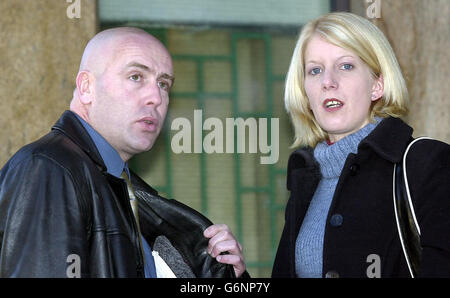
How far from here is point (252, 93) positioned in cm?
577

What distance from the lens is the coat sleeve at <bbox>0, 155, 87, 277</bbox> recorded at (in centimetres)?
277

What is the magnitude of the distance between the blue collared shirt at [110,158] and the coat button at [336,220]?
851 millimetres

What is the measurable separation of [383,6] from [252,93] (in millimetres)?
1185

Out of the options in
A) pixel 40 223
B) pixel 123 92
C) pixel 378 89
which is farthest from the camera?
pixel 378 89

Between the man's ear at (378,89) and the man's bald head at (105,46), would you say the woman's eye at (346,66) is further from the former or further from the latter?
the man's bald head at (105,46)

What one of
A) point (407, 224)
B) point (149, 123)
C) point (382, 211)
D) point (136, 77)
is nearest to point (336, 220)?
point (382, 211)

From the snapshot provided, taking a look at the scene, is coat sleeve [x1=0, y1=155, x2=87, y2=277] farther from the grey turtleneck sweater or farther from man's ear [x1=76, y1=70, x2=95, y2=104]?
the grey turtleneck sweater

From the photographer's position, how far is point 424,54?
566 centimetres

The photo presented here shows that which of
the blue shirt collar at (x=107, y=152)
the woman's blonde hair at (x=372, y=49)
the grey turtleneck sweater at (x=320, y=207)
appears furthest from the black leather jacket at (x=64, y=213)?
the woman's blonde hair at (x=372, y=49)

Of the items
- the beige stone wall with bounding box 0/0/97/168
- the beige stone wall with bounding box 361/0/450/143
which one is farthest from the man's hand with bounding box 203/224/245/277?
the beige stone wall with bounding box 361/0/450/143

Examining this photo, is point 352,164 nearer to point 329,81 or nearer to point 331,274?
point 329,81

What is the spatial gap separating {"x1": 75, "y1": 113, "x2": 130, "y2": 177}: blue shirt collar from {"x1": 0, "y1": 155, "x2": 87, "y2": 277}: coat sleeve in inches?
17.4

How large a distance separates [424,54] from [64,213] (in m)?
3.65
